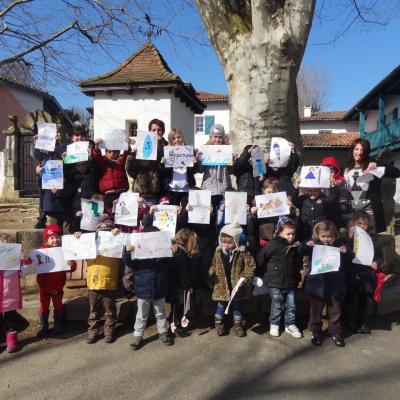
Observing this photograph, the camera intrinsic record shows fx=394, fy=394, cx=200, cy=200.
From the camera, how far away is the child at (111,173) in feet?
15.6

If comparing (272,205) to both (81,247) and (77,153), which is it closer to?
(81,247)

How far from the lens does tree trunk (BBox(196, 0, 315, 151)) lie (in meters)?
5.34

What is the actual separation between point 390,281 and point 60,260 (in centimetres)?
427

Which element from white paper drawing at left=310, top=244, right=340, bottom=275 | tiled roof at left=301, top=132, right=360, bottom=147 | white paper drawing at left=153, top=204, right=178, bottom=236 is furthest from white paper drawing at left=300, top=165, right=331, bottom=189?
tiled roof at left=301, top=132, right=360, bottom=147

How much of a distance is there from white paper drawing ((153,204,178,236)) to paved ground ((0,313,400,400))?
115cm

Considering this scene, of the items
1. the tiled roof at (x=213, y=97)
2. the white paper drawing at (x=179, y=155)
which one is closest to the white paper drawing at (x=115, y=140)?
the white paper drawing at (x=179, y=155)

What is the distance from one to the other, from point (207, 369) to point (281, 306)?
1132 mm

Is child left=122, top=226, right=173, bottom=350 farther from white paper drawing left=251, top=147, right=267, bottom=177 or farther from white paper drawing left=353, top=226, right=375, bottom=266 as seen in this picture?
white paper drawing left=353, top=226, right=375, bottom=266

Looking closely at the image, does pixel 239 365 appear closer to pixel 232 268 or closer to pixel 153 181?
pixel 232 268

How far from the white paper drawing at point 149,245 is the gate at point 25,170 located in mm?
8487

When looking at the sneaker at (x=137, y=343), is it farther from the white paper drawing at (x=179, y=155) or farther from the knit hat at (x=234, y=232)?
the white paper drawing at (x=179, y=155)

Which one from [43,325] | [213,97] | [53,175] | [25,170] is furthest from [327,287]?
[213,97]

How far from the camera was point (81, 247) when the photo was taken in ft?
13.5

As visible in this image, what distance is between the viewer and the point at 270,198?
4516 millimetres
